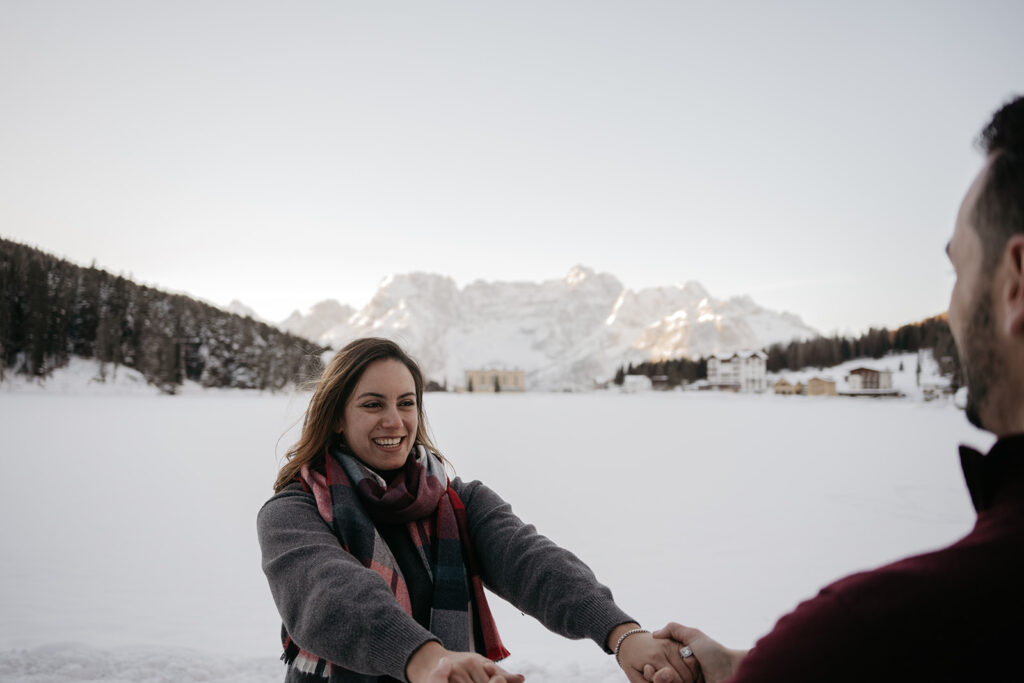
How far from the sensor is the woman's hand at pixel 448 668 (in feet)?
5.31

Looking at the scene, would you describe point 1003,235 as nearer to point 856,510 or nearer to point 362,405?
point 362,405

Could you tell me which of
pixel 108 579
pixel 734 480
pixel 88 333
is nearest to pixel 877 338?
pixel 734 480

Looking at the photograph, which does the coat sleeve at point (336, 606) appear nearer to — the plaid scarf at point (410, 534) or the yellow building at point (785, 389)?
the plaid scarf at point (410, 534)

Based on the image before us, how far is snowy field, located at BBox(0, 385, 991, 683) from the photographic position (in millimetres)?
5172

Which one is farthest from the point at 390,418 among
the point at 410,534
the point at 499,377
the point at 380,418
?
the point at 499,377

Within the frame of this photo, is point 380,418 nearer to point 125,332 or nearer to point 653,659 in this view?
point 653,659

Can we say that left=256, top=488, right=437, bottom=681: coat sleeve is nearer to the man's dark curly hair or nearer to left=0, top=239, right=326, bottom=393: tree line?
left=0, top=239, right=326, bottom=393: tree line

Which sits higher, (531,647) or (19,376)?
(19,376)

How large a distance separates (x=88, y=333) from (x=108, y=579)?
1550 inches

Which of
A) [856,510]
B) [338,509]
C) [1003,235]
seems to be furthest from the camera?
[856,510]

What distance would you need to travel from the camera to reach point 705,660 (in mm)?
1969

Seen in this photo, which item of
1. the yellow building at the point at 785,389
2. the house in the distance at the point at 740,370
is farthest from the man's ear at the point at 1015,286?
the house in the distance at the point at 740,370

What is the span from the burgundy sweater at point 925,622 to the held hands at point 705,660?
126cm

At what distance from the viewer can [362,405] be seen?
2.51 m
